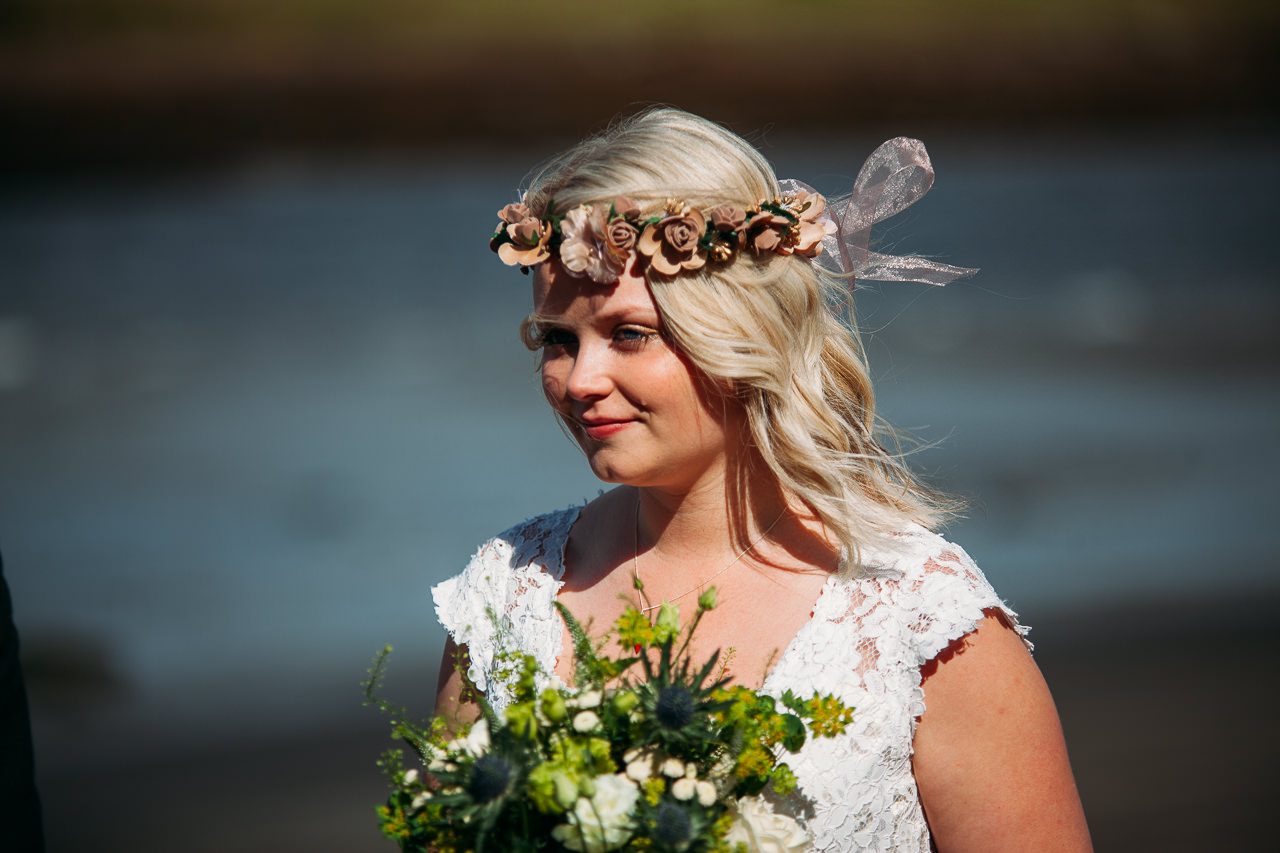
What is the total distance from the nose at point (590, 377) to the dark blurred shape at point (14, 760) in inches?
48.5

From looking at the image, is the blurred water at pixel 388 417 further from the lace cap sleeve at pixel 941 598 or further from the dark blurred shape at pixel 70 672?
the lace cap sleeve at pixel 941 598

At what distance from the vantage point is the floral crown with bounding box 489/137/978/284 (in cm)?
256

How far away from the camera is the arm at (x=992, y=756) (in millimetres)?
2484

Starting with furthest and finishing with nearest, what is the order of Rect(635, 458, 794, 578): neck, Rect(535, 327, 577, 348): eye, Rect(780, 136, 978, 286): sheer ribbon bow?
Rect(780, 136, 978, 286): sheer ribbon bow, Rect(635, 458, 794, 578): neck, Rect(535, 327, 577, 348): eye

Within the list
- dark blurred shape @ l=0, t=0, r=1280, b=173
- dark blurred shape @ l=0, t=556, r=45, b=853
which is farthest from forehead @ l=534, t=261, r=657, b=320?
dark blurred shape @ l=0, t=0, r=1280, b=173

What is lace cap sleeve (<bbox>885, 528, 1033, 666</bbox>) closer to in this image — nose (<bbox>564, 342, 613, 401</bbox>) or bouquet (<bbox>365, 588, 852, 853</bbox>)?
bouquet (<bbox>365, 588, 852, 853</bbox>)

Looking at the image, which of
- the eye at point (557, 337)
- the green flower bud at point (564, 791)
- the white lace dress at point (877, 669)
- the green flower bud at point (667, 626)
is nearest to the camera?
the green flower bud at point (564, 791)

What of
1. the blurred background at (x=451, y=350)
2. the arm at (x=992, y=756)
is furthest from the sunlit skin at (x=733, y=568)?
the blurred background at (x=451, y=350)

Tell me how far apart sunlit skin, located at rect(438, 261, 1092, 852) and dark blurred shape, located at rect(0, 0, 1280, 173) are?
59.0 ft

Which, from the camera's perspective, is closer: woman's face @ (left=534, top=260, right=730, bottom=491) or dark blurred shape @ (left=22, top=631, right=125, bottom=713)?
woman's face @ (left=534, top=260, right=730, bottom=491)

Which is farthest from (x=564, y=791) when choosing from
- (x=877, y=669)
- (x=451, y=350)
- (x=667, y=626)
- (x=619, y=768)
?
(x=451, y=350)

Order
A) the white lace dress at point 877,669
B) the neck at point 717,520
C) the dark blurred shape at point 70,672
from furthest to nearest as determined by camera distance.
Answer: the dark blurred shape at point 70,672 < the neck at point 717,520 < the white lace dress at point 877,669

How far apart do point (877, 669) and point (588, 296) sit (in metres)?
0.90

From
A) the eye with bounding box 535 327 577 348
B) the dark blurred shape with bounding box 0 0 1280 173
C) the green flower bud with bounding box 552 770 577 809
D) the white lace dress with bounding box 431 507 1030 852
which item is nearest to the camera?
the green flower bud with bounding box 552 770 577 809
